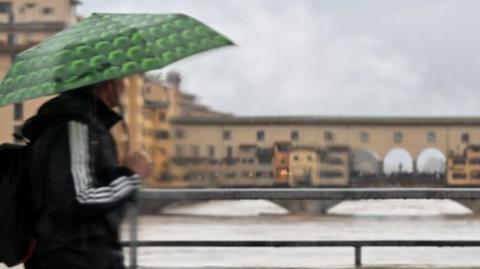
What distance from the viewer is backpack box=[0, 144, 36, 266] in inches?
135

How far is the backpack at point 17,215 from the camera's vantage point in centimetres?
342

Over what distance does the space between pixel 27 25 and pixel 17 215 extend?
272ft

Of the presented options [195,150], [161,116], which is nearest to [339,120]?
[161,116]

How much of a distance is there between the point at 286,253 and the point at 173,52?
11.7 metres

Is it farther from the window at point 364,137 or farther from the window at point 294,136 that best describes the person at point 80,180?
the window at point 364,137

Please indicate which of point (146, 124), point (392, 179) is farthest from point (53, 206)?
point (392, 179)

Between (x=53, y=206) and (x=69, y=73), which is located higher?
(x=69, y=73)

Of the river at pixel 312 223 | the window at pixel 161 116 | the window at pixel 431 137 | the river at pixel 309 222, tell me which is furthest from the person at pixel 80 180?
the window at pixel 431 137

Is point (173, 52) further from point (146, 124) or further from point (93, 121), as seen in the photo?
point (146, 124)

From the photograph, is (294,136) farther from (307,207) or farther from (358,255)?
(358,255)

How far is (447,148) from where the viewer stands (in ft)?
325

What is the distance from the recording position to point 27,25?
278ft

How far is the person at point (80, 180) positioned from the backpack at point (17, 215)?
0.04 meters

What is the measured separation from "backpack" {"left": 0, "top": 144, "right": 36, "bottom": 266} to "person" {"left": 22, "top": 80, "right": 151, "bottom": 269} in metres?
0.04
